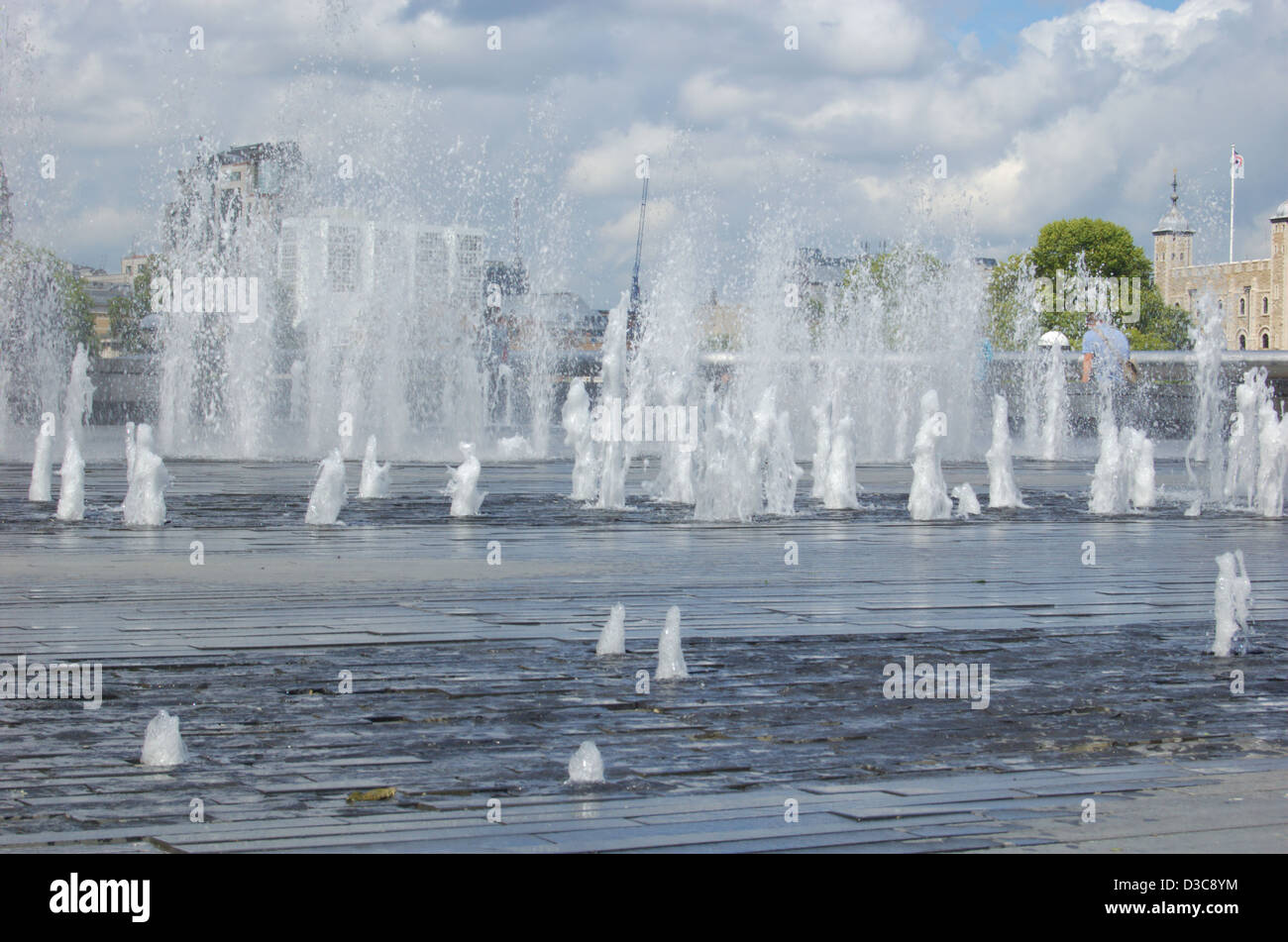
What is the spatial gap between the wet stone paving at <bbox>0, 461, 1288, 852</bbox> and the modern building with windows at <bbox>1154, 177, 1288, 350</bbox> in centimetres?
11558

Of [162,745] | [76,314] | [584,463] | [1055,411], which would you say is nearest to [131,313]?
[76,314]

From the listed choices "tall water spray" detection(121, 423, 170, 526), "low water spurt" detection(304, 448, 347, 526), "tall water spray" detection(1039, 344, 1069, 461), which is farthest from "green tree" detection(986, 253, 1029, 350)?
"tall water spray" detection(121, 423, 170, 526)

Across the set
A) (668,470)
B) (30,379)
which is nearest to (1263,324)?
(30,379)

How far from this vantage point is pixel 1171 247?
421ft

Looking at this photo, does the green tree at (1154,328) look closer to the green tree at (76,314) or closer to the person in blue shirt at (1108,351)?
the green tree at (76,314)

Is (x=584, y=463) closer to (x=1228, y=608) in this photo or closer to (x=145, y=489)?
(x=145, y=489)

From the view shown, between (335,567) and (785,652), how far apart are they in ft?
14.1

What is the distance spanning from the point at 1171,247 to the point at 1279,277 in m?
7.88

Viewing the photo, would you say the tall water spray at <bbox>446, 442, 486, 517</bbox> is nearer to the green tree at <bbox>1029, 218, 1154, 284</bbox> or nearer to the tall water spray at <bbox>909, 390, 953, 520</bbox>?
the tall water spray at <bbox>909, 390, 953, 520</bbox>

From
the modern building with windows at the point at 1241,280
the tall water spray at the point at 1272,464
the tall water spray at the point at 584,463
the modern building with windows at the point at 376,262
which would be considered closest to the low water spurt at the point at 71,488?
the tall water spray at the point at 584,463

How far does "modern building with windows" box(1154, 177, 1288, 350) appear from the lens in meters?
123

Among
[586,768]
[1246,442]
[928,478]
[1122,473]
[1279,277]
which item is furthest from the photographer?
[1279,277]

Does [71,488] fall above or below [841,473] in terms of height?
below

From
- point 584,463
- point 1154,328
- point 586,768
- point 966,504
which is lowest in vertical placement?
point 586,768
